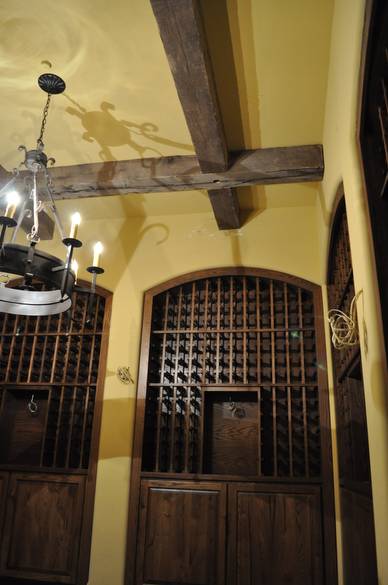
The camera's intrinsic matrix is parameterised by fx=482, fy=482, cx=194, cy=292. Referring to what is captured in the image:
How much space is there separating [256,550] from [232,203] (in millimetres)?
2426

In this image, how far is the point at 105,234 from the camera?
4328mm

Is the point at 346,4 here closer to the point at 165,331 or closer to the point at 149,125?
the point at 149,125

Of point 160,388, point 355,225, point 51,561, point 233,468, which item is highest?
point 355,225

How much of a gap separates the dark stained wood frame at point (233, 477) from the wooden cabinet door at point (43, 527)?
0.42 meters

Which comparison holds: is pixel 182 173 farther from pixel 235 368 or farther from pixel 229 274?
pixel 235 368

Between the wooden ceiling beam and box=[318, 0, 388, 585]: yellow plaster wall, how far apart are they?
638 mm

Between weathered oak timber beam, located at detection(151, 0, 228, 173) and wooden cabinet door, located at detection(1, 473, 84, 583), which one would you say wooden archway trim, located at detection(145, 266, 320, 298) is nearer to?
weathered oak timber beam, located at detection(151, 0, 228, 173)

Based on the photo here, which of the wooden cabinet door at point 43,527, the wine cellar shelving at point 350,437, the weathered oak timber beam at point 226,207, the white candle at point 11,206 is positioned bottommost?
the wooden cabinet door at point 43,527

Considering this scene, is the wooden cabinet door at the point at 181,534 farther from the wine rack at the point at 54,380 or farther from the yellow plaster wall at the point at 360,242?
the yellow plaster wall at the point at 360,242

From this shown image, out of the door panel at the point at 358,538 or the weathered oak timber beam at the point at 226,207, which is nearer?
the door panel at the point at 358,538

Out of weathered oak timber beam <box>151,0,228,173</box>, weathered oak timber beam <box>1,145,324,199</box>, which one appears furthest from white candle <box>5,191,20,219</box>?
weathered oak timber beam <box>1,145,324,199</box>

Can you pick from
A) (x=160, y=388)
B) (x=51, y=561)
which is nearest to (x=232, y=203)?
(x=160, y=388)

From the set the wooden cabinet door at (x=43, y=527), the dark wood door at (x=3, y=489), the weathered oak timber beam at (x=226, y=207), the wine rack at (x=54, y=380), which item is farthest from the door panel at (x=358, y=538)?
the dark wood door at (x=3, y=489)

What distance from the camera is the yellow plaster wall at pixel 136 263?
3486 millimetres
